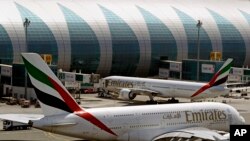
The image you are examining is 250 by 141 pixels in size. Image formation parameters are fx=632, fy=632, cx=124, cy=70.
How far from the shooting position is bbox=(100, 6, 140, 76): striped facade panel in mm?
120438

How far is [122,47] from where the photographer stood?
→ 12112cm

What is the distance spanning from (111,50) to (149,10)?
16.8 metres

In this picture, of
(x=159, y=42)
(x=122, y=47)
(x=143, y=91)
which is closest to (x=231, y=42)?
(x=159, y=42)

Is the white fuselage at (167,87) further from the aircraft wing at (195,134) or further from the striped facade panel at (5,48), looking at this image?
the aircraft wing at (195,134)

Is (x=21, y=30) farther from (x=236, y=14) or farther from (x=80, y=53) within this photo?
(x=236, y=14)

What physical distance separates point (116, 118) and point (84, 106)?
3796 cm

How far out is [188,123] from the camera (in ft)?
178

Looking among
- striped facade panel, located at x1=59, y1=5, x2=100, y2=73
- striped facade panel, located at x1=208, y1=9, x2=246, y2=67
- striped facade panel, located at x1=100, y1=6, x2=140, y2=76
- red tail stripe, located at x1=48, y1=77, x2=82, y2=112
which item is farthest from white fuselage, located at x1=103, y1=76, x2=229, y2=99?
red tail stripe, located at x1=48, y1=77, x2=82, y2=112

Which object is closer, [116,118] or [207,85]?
[116,118]

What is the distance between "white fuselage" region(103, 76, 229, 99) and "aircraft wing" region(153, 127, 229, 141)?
112ft

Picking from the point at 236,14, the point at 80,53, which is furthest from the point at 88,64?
the point at 236,14

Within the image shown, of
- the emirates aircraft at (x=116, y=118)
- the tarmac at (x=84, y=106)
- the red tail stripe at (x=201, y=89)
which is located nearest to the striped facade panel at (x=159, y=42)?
the tarmac at (x=84, y=106)

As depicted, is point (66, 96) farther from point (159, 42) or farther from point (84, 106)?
point (159, 42)

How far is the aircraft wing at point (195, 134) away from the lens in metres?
48.3
